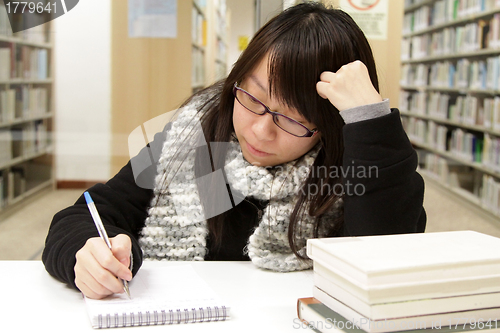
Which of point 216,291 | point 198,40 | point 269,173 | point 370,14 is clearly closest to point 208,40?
point 198,40

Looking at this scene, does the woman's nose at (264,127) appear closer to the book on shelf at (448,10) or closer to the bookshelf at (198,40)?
the bookshelf at (198,40)

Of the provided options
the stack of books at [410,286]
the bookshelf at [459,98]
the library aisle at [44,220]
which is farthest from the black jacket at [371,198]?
the bookshelf at [459,98]

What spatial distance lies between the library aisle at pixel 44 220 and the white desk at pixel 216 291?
60 centimetres

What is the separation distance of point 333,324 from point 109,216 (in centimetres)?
61

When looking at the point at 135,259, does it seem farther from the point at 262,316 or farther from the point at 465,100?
the point at 465,100

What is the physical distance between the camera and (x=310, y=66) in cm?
87

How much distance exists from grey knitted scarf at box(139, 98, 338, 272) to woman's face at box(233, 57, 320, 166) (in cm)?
4

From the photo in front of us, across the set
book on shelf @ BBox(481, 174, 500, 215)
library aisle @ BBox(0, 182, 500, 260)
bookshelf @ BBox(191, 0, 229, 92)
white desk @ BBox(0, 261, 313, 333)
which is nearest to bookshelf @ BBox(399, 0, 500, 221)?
book on shelf @ BBox(481, 174, 500, 215)

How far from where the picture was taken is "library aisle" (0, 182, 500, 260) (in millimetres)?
1507

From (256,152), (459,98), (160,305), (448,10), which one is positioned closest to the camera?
(160,305)

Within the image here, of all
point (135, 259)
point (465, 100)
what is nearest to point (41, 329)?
point (135, 259)

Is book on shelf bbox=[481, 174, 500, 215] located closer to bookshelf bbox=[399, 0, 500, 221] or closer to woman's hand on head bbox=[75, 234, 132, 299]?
bookshelf bbox=[399, 0, 500, 221]

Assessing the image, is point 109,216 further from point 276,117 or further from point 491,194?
point 491,194

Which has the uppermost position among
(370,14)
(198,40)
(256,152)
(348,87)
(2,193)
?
(370,14)
